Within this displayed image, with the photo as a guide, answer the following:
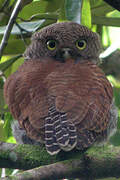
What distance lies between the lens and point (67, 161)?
2707 millimetres

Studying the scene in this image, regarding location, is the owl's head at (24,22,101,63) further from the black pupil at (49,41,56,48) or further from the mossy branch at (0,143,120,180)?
the mossy branch at (0,143,120,180)

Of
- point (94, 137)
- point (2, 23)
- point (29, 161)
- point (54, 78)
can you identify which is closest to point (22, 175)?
point (29, 161)

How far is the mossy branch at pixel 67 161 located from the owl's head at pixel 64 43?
3.59ft

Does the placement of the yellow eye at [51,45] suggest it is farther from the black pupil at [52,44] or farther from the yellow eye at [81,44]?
the yellow eye at [81,44]

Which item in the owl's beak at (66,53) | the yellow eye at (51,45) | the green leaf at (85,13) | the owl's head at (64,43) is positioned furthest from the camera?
the yellow eye at (51,45)

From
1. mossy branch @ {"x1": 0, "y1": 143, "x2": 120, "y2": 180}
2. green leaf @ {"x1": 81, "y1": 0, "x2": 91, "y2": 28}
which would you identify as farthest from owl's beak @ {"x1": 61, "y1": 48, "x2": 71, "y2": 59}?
mossy branch @ {"x1": 0, "y1": 143, "x2": 120, "y2": 180}

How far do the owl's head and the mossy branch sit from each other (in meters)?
1.09

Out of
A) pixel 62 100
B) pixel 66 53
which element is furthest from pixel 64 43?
pixel 62 100

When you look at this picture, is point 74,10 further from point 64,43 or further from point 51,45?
point 51,45

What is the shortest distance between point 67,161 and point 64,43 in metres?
1.50

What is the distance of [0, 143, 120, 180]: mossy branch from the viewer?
2.63m

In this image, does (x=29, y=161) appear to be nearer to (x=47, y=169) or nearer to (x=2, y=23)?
(x=47, y=169)

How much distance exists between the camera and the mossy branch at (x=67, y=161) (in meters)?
2.63

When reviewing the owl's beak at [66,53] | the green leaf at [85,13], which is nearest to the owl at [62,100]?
the owl's beak at [66,53]
